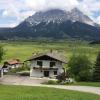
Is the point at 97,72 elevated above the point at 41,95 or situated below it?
above

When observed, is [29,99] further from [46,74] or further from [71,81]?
[46,74]

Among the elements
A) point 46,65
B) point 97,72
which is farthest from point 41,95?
point 46,65

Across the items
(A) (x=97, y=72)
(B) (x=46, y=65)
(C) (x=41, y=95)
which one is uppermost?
(B) (x=46, y=65)

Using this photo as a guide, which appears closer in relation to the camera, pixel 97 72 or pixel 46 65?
pixel 97 72

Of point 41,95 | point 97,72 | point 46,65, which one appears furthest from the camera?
point 46,65

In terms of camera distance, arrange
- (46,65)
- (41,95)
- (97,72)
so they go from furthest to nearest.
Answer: (46,65)
(97,72)
(41,95)

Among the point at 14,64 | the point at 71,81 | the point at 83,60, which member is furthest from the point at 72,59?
the point at 14,64

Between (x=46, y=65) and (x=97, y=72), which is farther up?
Answer: (x=46, y=65)

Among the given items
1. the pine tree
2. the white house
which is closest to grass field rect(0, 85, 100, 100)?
the pine tree

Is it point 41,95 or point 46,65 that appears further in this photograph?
point 46,65

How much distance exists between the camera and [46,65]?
93562mm

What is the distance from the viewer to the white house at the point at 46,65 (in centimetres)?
9294

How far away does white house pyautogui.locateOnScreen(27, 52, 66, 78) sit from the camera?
92.9 meters

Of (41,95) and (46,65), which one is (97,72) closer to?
(46,65)
